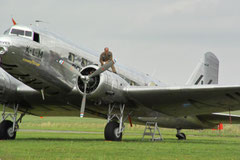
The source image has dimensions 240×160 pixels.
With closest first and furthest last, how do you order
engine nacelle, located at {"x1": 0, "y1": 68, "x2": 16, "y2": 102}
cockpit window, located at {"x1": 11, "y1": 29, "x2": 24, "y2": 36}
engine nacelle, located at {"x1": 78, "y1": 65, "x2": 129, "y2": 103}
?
cockpit window, located at {"x1": 11, "y1": 29, "x2": 24, "y2": 36} → engine nacelle, located at {"x1": 78, "y1": 65, "x2": 129, "y2": 103} → engine nacelle, located at {"x1": 0, "y1": 68, "x2": 16, "y2": 102}

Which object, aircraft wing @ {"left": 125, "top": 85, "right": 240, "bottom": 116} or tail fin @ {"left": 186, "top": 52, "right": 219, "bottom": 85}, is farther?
tail fin @ {"left": 186, "top": 52, "right": 219, "bottom": 85}

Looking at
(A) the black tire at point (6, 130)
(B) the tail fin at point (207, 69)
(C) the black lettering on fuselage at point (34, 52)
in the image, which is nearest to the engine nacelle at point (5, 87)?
(A) the black tire at point (6, 130)

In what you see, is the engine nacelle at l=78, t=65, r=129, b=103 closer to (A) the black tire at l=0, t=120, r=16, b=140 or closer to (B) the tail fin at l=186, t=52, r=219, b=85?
(A) the black tire at l=0, t=120, r=16, b=140

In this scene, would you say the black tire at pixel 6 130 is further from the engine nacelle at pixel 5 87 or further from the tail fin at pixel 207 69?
the tail fin at pixel 207 69

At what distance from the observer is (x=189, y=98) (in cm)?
1518

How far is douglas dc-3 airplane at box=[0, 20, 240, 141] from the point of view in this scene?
518 inches

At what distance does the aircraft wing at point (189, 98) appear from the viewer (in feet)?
46.4

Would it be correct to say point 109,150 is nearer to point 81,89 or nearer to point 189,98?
point 81,89

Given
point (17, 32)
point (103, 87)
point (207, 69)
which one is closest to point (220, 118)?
point (207, 69)

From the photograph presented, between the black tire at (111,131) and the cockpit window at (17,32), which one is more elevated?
the cockpit window at (17,32)

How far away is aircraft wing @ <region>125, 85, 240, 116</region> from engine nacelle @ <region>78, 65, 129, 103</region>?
20.0 inches

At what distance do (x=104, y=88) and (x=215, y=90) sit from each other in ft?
13.4

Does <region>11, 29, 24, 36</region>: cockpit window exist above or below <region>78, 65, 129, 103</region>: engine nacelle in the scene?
above

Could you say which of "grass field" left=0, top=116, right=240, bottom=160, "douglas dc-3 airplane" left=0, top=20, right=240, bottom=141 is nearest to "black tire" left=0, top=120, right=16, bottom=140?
"douglas dc-3 airplane" left=0, top=20, right=240, bottom=141
